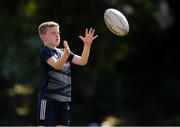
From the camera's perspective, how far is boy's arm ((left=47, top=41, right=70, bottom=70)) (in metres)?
9.01

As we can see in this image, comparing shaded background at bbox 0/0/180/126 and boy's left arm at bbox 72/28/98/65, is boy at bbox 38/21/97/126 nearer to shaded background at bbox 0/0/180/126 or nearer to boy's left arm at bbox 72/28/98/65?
boy's left arm at bbox 72/28/98/65

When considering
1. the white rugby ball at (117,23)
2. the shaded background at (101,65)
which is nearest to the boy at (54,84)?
the white rugby ball at (117,23)

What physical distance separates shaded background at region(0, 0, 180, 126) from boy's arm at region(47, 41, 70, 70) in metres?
13.4

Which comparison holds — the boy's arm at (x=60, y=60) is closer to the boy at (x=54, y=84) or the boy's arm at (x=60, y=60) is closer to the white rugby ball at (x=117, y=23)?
the boy at (x=54, y=84)

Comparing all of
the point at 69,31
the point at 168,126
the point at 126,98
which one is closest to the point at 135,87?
the point at 126,98

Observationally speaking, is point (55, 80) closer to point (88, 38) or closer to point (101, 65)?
point (88, 38)

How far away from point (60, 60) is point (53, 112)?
29.1 inches

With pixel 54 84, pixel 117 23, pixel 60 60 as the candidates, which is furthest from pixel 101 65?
pixel 60 60

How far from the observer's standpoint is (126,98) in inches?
985

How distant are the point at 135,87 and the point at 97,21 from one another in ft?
11.3

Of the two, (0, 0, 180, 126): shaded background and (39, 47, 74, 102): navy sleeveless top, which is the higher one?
(0, 0, 180, 126): shaded background

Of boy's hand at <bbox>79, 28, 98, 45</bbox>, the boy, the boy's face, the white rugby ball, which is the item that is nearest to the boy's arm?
the boy

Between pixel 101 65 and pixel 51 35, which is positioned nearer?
pixel 51 35

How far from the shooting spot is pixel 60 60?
357 inches
